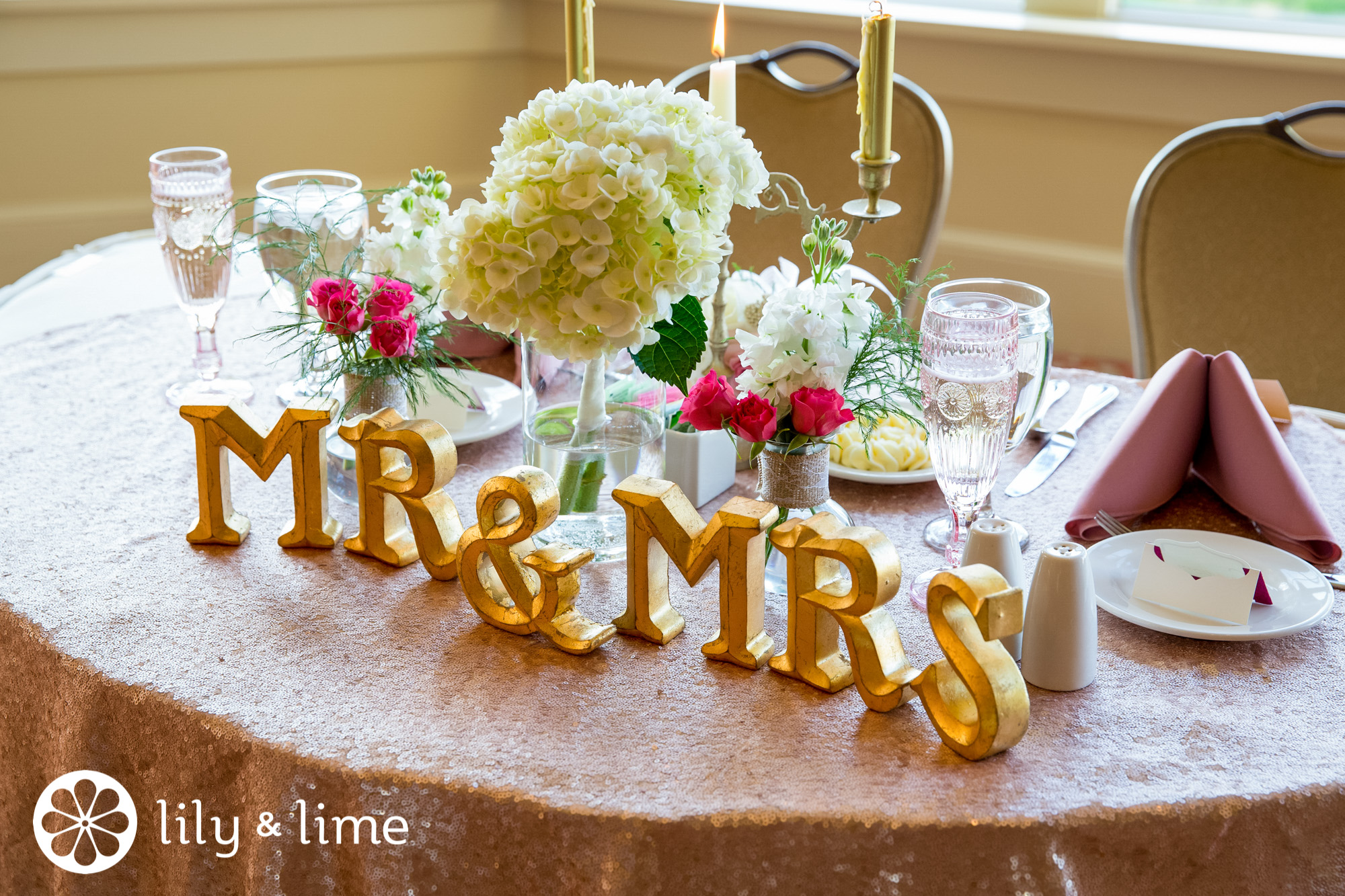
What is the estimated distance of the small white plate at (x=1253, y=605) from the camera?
3.21 ft

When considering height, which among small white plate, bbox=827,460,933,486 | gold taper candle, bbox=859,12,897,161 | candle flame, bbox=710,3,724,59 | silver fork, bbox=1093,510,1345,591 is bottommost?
silver fork, bbox=1093,510,1345,591

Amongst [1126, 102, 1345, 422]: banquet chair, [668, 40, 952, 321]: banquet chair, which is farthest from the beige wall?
[1126, 102, 1345, 422]: banquet chair

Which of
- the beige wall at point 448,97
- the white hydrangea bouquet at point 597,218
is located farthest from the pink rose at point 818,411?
the beige wall at point 448,97

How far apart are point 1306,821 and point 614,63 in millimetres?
3235

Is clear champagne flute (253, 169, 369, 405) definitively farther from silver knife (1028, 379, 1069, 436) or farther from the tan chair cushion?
the tan chair cushion

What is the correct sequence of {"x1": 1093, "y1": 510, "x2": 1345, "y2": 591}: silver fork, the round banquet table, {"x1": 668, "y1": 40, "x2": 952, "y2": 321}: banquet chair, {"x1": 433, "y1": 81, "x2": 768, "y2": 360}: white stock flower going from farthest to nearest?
{"x1": 668, "y1": 40, "x2": 952, "y2": 321}: banquet chair, {"x1": 1093, "y1": 510, "x2": 1345, "y2": 591}: silver fork, {"x1": 433, "y1": 81, "x2": 768, "y2": 360}: white stock flower, the round banquet table

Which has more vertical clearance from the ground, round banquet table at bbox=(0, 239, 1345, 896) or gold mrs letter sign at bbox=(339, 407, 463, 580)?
gold mrs letter sign at bbox=(339, 407, 463, 580)

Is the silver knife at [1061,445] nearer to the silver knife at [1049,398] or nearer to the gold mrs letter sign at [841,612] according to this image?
the silver knife at [1049,398]

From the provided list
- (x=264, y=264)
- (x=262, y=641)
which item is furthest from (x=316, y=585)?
(x=264, y=264)

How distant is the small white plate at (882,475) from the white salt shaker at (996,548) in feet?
0.94

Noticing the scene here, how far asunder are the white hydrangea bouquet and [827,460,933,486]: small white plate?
348 mm

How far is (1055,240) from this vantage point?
3314 mm

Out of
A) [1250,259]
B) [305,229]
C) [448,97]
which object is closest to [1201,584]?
[305,229]

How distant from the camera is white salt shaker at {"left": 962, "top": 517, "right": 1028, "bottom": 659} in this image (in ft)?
3.08
